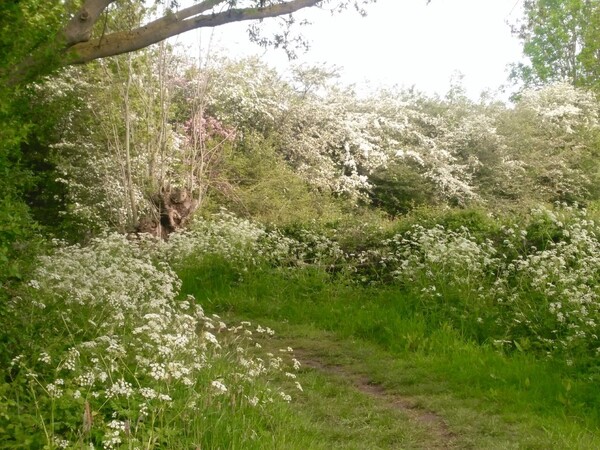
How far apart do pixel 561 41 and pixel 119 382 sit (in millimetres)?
32224

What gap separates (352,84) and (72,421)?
79.9 feet

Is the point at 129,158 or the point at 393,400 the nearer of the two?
the point at 393,400

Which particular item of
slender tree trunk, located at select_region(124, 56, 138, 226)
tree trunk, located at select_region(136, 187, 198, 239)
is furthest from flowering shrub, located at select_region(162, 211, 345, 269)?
tree trunk, located at select_region(136, 187, 198, 239)

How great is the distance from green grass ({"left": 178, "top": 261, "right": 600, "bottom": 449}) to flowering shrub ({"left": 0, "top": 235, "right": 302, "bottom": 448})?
646 millimetres

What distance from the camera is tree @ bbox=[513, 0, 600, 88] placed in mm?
9812

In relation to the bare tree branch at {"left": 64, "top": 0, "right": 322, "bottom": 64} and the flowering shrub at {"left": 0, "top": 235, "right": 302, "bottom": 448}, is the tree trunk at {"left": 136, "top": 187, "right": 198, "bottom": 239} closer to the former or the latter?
the bare tree branch at {"left": 64, "top": 0, "right": 322, "bottom": 64}

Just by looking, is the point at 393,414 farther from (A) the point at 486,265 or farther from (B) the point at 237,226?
(B) the point at 237,226

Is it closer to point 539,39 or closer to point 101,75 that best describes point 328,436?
point 101,75

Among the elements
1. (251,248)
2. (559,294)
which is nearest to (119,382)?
(559,294)

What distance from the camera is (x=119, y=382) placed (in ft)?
13.1

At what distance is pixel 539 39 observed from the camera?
34781mm

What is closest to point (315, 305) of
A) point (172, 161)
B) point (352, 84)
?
point (172, 161)

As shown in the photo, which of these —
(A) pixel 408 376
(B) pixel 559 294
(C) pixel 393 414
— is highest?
(B) pixel 559 294

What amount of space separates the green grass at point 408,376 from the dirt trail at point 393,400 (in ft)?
0.15
